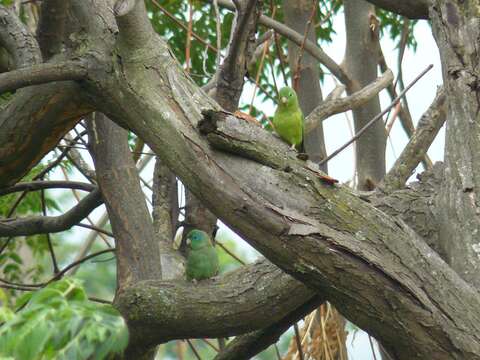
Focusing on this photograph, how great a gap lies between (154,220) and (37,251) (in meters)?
2.84

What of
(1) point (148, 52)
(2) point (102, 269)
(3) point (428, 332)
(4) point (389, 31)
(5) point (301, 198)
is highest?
(2) point (102, 269)

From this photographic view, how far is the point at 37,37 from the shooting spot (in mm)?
5016

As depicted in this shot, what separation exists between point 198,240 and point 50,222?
1.03 metres

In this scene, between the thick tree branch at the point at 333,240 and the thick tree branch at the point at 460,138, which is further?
the thick tree branch at the point at 460,138

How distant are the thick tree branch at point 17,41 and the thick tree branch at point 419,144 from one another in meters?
2.06

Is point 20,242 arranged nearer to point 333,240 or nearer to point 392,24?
point 392,24

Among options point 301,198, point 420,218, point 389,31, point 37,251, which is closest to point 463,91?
point 420,218

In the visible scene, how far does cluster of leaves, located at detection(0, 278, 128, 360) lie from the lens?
7.48 ft

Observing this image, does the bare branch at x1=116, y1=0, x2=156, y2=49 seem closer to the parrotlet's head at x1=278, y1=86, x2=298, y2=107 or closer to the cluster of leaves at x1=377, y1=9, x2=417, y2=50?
the parrotlet's head at x1=278, y1=86, x2=298, y2=107

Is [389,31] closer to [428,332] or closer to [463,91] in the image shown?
[463,91]

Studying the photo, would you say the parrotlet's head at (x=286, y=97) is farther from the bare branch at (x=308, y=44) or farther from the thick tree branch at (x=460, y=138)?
the thick tree branch at (x=460, y=138)

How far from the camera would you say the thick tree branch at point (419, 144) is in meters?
4.70

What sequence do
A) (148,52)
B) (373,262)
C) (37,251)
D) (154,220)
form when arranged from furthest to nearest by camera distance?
(37,251), (154,220), (148,52), (373,262)

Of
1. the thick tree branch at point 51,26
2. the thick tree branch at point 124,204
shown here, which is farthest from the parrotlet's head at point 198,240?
the thick tree branch at point 51,26
